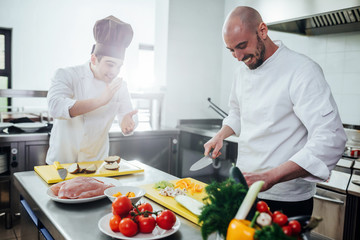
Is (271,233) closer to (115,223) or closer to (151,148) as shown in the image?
(115,223)

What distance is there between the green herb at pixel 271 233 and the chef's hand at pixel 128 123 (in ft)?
5.42

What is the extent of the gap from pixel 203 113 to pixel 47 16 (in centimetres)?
508

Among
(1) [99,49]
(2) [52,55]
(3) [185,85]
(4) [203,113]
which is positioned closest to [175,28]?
(3) [185,85]

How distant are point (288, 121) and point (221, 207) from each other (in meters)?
0.84

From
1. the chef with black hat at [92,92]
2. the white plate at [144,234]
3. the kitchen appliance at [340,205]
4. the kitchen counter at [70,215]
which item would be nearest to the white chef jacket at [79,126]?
the chef with black hat at [92,92]

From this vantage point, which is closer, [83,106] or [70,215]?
[70,215]

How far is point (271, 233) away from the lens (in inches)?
24.9

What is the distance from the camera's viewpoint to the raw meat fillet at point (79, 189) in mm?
1370

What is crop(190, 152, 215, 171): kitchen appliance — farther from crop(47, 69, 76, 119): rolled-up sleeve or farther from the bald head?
crop(47, 69, 76, 119): rolled-up sleeve

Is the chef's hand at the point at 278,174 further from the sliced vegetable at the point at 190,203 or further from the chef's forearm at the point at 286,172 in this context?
the sliced vegetable at the point at 190,203

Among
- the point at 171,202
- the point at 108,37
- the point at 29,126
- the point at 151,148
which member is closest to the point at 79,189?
the point at 171,202

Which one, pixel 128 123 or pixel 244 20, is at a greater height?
pixel 244 20

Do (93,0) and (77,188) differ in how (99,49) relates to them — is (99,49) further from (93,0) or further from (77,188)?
(93,0)

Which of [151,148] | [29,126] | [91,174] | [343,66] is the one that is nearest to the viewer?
[91,174]
